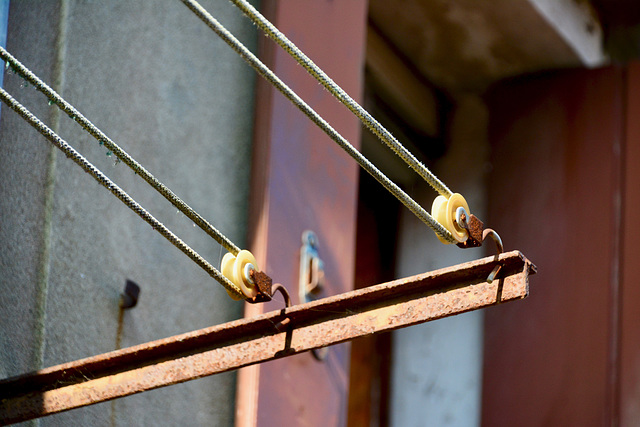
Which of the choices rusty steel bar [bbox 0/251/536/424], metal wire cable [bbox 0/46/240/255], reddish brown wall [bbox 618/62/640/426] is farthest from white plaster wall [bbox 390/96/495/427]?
metal wire cable [bbox 0/46/240/255]

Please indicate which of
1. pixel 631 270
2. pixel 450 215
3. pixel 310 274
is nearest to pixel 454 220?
pixel 450 215

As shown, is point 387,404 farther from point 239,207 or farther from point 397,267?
point 239,207

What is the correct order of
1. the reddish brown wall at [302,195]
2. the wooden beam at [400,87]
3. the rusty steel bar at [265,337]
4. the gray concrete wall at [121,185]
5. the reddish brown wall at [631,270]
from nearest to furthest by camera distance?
1. the rusty steel bar at [265,337]
2. the gray concrete wall at [121,185]
3. the reddish brown wall at [302,195]
4. the reddish brown wall at [631,270]
5. the wooden beam at [400,87]

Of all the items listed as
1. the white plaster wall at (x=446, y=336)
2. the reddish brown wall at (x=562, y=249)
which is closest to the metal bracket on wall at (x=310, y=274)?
the reddish brown wall at (x=562, y=249)

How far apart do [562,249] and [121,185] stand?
242 cm

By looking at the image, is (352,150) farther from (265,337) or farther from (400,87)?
(400,87)

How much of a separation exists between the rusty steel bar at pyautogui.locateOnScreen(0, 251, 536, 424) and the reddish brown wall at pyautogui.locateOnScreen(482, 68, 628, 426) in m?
2.69

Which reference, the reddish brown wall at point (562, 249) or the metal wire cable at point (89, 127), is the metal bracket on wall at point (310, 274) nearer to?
the metal wire cable at point (89, 127)

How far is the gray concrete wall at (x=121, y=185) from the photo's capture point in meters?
2.81

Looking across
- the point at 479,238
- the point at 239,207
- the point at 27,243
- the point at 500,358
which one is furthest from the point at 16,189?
the point at 500,358

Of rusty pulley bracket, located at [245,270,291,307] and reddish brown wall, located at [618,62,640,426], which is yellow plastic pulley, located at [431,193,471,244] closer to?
rusty pulley bracket, located at [245,270,291,307]

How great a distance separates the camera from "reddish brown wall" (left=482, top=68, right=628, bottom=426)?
4.64 m

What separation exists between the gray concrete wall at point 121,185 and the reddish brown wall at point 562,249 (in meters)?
1.89

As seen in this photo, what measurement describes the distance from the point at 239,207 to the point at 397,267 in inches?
84.3
